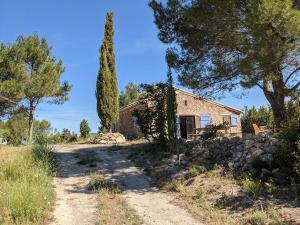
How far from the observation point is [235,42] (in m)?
13.7

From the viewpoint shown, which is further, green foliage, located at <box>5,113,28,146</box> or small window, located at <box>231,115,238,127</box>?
small window, located at <box>231,115,238,127</box>

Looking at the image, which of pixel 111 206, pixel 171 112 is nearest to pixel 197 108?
pixel 171 112

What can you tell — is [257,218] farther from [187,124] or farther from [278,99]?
[187,124]

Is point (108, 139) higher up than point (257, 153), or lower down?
higher up

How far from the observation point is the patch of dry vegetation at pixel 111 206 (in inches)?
389

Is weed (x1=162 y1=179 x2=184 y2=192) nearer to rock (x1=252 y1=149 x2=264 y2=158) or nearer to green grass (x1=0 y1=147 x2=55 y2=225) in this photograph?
rock (x1=252 y1=149 x2=264 y2=158)

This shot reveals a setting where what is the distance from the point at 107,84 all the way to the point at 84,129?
262 inches

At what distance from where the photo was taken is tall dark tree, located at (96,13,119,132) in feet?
99.7

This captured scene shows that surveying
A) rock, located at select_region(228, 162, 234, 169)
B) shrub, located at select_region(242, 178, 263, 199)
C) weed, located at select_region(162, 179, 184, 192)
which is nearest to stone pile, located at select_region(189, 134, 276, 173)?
rock, located at select_region(228, 162, 234, 169)

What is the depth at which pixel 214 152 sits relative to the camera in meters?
14.9

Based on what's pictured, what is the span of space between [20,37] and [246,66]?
75.1ft

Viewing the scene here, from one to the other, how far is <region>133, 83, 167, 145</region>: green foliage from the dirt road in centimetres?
183

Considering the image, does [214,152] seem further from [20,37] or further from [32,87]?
[20,37]

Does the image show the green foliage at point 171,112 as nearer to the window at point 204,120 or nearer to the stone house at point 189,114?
the stone house at point 189,114
